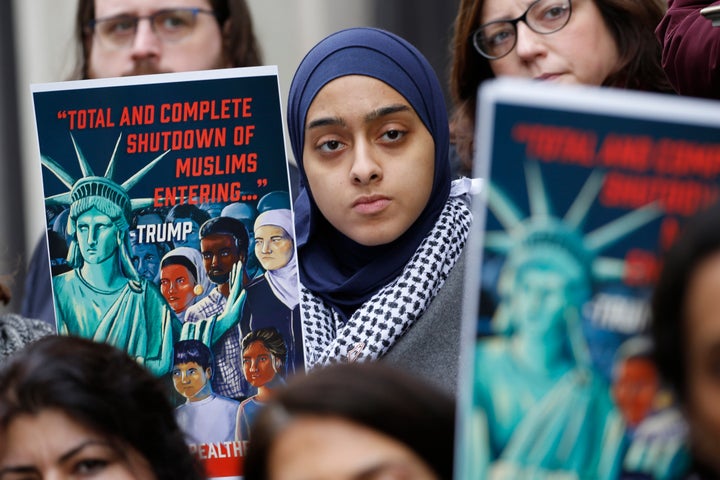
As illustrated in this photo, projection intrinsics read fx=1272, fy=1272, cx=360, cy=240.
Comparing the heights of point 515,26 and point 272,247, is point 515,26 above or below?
above

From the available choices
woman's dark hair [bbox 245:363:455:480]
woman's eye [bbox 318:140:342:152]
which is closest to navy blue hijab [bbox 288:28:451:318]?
woman's eye [bbox 318:140:342:152]

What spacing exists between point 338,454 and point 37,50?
5016mm

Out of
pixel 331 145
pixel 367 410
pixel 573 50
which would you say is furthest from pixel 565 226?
pixel 573 50

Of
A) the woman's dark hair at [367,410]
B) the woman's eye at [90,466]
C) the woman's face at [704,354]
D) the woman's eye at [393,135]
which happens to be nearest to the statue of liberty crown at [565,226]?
the woman's face at [704,354]

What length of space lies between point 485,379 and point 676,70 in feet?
4.41

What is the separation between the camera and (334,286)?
3.09m

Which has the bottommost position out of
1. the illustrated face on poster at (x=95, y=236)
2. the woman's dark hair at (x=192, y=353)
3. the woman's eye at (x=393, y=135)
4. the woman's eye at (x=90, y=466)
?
the woman's eye at (x=90, y=466)

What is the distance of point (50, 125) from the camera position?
2.70 metres

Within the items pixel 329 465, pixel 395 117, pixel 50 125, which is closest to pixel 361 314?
pixel 395 117

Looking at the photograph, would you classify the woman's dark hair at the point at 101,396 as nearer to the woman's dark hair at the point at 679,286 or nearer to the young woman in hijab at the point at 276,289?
the young woman in hijab at the point at 276,289

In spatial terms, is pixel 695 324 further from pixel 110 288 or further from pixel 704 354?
pixel 110 288

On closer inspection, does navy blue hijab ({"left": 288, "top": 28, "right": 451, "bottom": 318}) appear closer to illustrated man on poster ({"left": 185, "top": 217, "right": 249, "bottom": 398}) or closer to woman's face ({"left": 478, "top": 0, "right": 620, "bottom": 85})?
woman's face ({"left": 478, "top": 0, "right": 620, "bottom": 85})

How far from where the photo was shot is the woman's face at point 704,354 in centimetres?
145

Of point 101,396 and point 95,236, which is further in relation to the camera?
point 95,236
